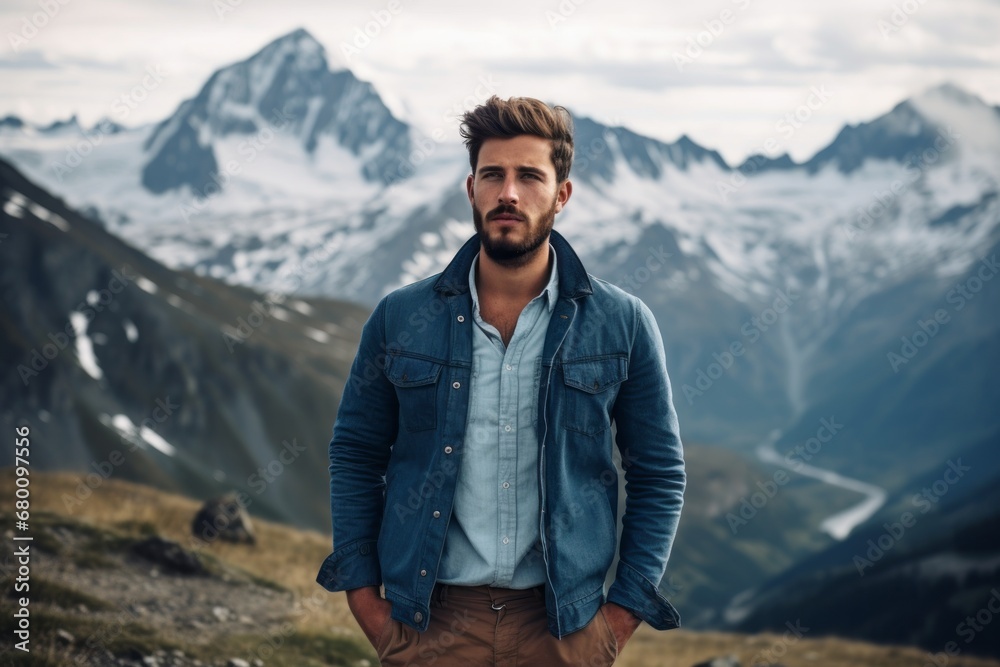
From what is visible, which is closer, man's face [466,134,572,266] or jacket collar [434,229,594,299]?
man's face [466,134,572,266]

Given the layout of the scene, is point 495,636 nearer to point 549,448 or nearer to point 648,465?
point 549,448

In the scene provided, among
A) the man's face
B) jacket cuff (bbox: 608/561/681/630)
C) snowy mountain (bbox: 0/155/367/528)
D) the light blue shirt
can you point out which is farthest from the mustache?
snowy mountain (bbox: 0/155/367/528)

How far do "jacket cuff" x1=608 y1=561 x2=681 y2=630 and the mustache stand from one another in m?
2.29

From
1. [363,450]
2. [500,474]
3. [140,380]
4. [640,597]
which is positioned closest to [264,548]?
[363,450]

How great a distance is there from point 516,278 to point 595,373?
0.81 m

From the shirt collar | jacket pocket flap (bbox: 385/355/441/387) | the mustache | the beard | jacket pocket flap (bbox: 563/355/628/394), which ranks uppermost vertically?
the mustache

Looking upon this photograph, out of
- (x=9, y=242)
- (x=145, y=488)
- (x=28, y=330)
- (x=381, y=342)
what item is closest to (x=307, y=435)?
(x=28, y=330)

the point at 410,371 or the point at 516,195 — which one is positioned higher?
the point at 516,195

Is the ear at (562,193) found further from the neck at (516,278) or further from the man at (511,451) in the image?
the neck at (516,278)

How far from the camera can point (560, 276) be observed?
6672 mm

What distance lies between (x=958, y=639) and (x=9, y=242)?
146 meters

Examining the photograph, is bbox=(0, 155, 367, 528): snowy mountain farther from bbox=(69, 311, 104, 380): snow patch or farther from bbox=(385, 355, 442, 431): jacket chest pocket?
bbox=(385, 355, 442, 431): jacket chest pocket

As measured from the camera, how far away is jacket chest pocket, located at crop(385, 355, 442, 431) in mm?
6426

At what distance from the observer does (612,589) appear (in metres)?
6.41
